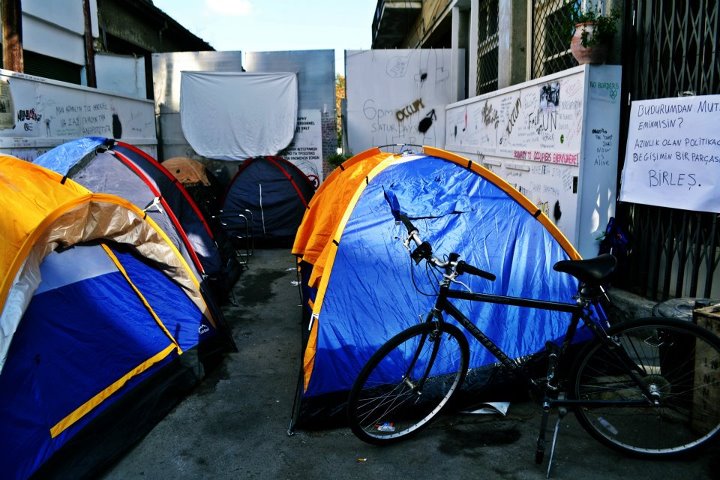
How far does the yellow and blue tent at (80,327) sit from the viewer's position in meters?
2.80

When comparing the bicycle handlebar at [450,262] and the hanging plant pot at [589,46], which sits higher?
the hanging plant pot at [589,46]

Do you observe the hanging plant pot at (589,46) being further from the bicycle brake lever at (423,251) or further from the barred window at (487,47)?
the barred window at (487,47)

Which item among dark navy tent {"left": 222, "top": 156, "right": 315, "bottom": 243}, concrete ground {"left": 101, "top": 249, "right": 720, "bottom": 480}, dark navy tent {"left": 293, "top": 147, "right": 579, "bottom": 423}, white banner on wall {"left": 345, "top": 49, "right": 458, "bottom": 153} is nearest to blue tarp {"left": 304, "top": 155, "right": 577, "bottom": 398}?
dark navy tent {"left": 293, "top": 147, "right": 579, "bottom": 423}

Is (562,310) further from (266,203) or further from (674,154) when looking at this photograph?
(266,203)

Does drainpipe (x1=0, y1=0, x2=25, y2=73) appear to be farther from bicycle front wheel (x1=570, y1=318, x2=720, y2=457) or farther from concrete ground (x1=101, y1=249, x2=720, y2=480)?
bicycle front wheel (x1=570, y1=318, x2=720, y2=457)

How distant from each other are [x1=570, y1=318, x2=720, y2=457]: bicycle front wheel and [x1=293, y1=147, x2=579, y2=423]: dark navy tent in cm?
64

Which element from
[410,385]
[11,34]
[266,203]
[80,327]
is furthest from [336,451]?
[11,34]

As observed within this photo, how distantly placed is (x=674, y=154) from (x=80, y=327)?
4.12 m

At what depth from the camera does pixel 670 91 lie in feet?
14.0

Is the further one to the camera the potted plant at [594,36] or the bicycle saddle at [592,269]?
the potted plant at [594,36]

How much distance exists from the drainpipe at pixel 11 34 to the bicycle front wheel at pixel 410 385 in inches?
297

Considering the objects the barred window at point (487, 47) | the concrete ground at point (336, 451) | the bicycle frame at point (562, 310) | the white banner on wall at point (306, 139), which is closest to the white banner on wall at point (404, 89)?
the white banner on wall at point (306, 139)

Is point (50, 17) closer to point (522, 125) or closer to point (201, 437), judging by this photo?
point (522, 125)

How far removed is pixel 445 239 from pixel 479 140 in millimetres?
4694
